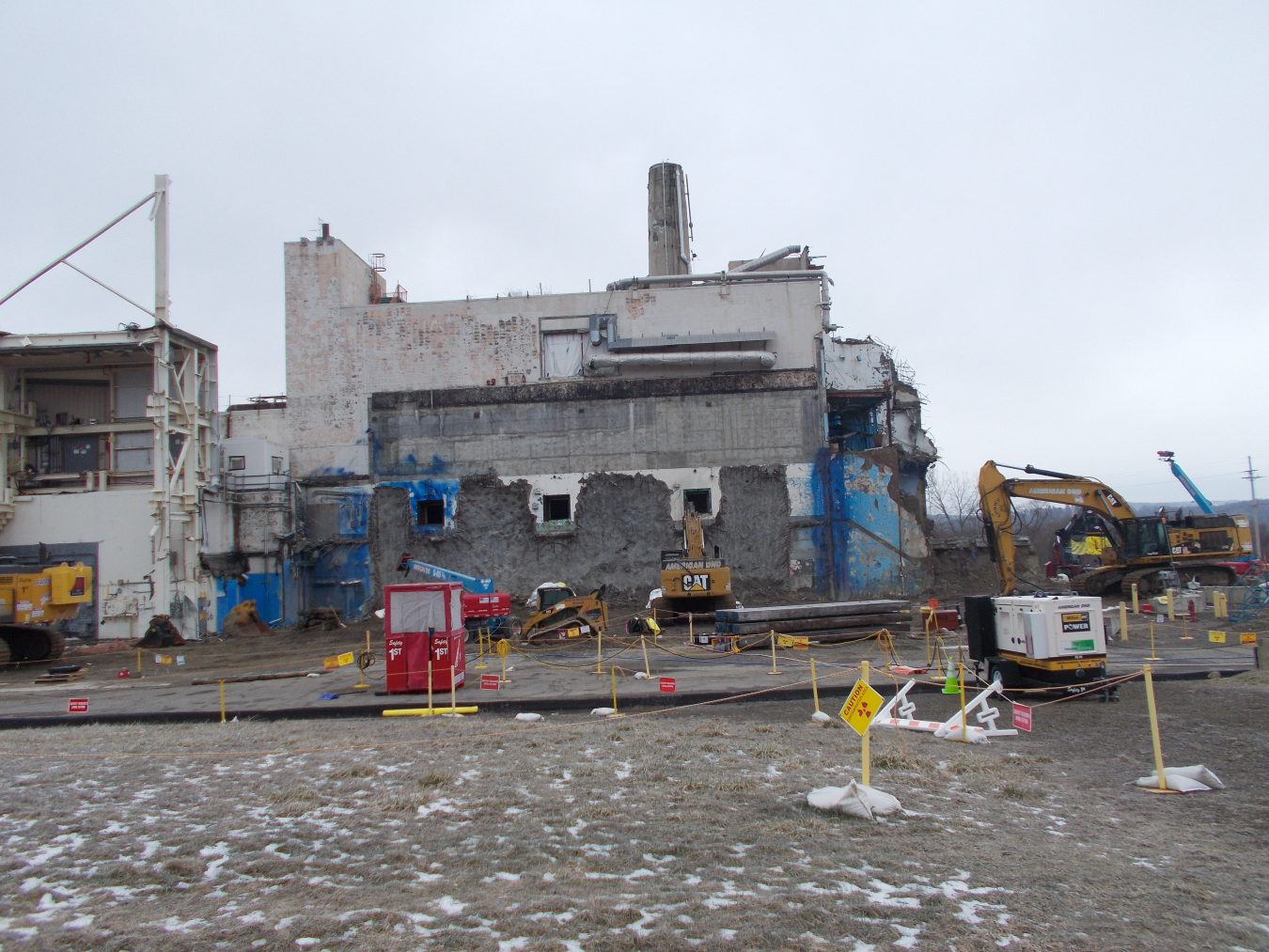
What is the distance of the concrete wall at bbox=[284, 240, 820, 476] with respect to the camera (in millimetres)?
36562

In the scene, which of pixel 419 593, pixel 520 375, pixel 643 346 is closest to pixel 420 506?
pixel 520 375

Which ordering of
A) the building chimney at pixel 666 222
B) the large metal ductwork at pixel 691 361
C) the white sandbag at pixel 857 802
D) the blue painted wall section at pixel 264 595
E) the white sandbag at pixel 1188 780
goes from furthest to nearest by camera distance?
the building chimney at pixel 666 222, the large metal ductwork at pixel 691 361, the blue painted wall section at pixel 264 595, the white sandbag at pixel 1188 780, the white sandbag at pixel 857 802

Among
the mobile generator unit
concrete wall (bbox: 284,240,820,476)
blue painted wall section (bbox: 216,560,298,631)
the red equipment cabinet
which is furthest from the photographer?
concrete wall (bbox: 284,240,820,476)

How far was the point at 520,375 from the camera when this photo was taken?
3725 cm

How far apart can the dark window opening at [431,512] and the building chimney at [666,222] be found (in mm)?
17436

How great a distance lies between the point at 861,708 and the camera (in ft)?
23.9

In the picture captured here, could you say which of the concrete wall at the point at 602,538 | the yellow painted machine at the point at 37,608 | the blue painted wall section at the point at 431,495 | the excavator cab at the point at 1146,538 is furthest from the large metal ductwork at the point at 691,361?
the yellow painted machine at the point at 37,608

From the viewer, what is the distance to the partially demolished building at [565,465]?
33.8 meters

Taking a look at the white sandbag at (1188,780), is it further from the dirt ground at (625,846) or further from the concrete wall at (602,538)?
the concrete wall at (602,538)

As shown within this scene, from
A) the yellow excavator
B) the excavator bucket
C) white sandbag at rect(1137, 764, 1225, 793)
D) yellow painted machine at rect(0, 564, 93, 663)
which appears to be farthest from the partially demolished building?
white sandbag at rect(1137, 764, 1225, 793)

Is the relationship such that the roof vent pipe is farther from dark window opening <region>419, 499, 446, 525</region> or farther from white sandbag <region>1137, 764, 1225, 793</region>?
white sandbag <region>1137, 764, 1225, 793</region>

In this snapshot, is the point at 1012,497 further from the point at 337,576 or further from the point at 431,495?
the point at 337,576

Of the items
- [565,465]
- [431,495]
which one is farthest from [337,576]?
[565,465]

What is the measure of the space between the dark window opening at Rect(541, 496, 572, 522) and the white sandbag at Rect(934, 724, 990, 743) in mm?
24749
